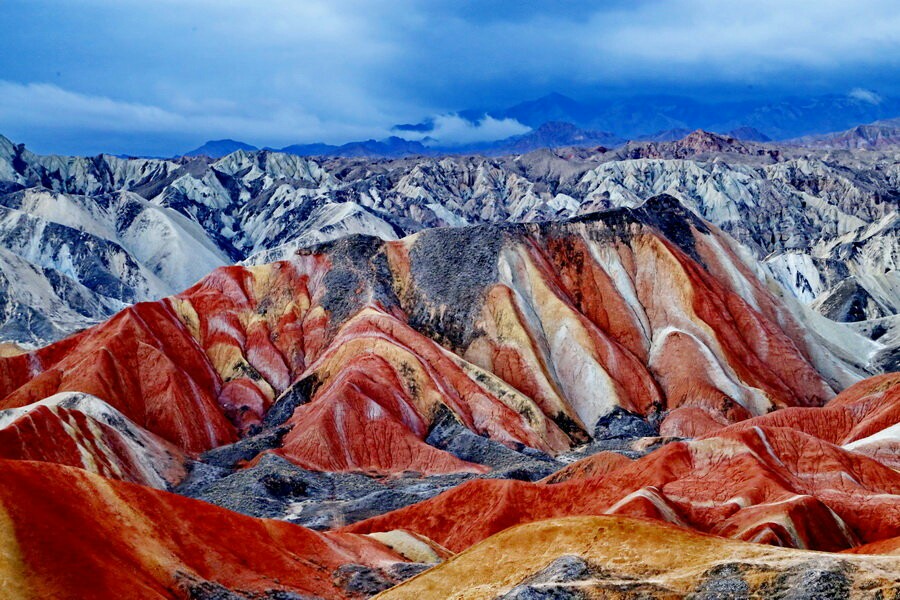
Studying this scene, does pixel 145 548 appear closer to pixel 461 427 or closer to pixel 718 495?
pixel 718 495

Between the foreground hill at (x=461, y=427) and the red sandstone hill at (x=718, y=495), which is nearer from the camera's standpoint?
the foreground hill at (x=461, y=427)

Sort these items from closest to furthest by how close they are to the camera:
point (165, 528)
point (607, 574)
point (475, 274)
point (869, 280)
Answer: point (607, 574) → point (165, 528) → point (475, 274) → point (869, 280)

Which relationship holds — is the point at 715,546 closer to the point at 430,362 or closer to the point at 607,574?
the point at 607,574

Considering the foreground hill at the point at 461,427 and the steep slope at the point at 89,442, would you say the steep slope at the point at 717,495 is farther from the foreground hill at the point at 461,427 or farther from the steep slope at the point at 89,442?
the steep slope at the point at 89,442

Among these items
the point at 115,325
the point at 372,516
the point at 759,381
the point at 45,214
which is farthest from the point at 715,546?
the point at 45,214

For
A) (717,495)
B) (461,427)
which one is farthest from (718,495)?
(461,427)

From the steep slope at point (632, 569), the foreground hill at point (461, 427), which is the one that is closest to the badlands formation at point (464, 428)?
the steep slope at point (632, 569)
